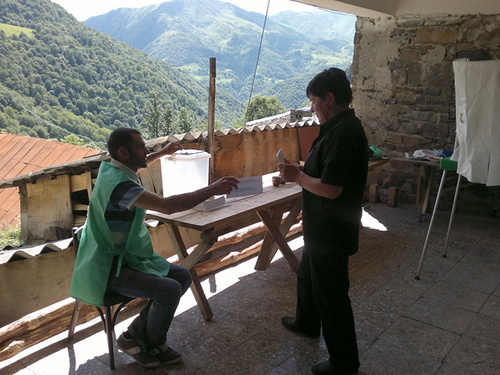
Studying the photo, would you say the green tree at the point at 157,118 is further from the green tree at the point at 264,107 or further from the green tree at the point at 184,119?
the green tree at the point at 264,107

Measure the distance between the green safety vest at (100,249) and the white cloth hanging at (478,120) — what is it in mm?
2475

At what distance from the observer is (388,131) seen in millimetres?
5812

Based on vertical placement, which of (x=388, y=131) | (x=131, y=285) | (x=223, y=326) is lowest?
(x=223, y=326)

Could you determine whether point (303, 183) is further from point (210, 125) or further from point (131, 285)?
point (210, 125)

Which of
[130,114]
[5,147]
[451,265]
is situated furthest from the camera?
[130,114]

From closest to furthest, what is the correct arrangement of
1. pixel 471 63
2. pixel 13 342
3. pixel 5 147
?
1. pixel 13 342
2. pixel 471 63
3. pixel 5 147

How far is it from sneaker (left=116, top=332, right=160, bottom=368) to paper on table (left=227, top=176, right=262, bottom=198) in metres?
1.14

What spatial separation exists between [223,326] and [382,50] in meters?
4.23

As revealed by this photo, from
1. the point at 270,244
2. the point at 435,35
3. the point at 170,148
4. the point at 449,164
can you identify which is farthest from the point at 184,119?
the point at 170,148

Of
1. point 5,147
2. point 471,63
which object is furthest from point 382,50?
point 5,147

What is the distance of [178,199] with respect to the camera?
7.54ft

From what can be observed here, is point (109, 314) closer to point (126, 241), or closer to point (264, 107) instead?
point (126, 241)

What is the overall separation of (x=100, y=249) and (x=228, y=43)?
118ft

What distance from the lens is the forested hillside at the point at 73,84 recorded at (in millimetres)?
13492
